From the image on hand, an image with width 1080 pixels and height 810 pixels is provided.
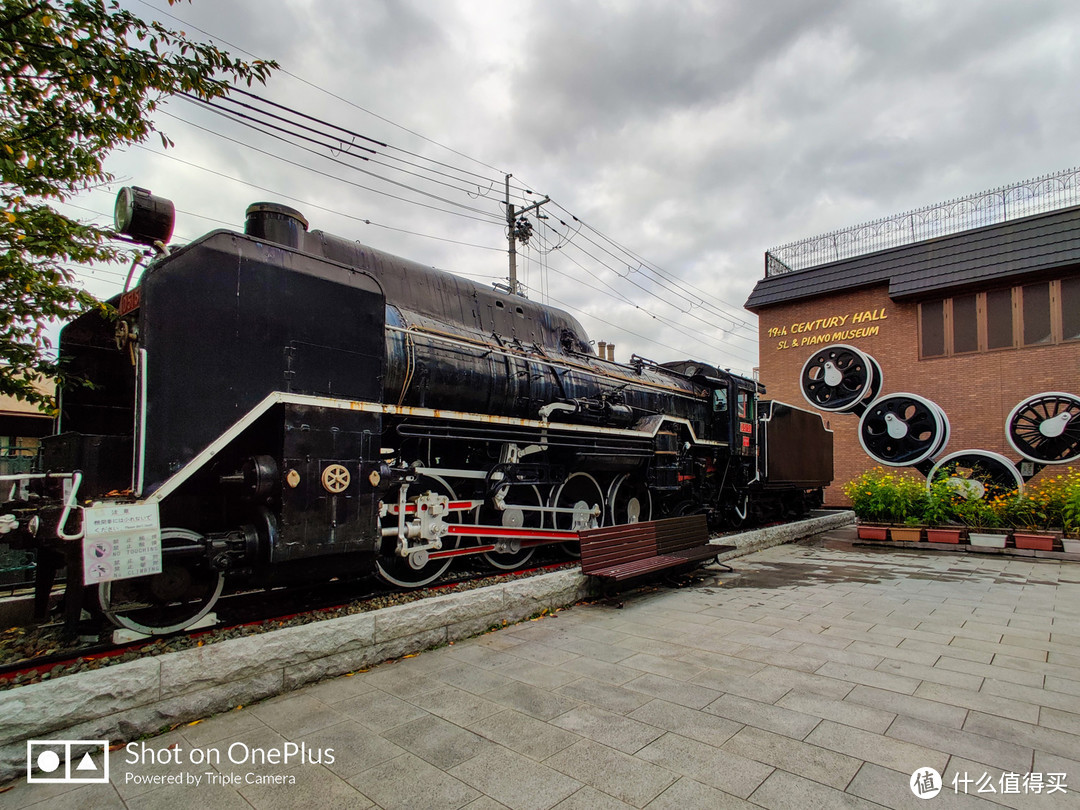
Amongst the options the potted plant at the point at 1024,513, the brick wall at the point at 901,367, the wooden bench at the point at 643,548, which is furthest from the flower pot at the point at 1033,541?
the brick wall at the point at 901,367

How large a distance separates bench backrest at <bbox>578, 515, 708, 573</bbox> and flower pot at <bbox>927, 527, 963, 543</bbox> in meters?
5.10

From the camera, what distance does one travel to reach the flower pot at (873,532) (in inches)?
395

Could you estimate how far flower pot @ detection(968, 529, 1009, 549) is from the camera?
29.2 feet

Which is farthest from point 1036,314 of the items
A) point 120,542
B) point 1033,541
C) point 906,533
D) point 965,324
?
point 120,542

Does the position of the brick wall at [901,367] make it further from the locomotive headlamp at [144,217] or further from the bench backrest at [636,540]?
the locomotive headlamp at [144,217]

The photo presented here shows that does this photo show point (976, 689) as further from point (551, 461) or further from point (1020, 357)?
point (1020, 357)

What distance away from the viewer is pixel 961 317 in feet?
49.4

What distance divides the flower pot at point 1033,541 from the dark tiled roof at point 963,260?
28.1ft

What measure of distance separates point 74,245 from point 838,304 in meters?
18.4

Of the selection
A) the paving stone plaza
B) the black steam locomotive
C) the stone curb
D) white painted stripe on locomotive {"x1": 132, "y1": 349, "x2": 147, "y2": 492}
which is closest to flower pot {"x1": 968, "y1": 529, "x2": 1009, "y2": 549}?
the paving stone plaza

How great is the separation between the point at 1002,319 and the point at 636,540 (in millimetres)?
14244

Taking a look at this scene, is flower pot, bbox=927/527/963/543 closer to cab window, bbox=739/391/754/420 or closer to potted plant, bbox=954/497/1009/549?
potted plant, bbox=954/497/1009/549

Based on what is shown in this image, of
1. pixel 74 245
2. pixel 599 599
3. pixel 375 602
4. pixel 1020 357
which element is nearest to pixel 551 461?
pixel 599 599

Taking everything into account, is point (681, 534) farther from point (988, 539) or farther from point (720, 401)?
point (988, 539)
